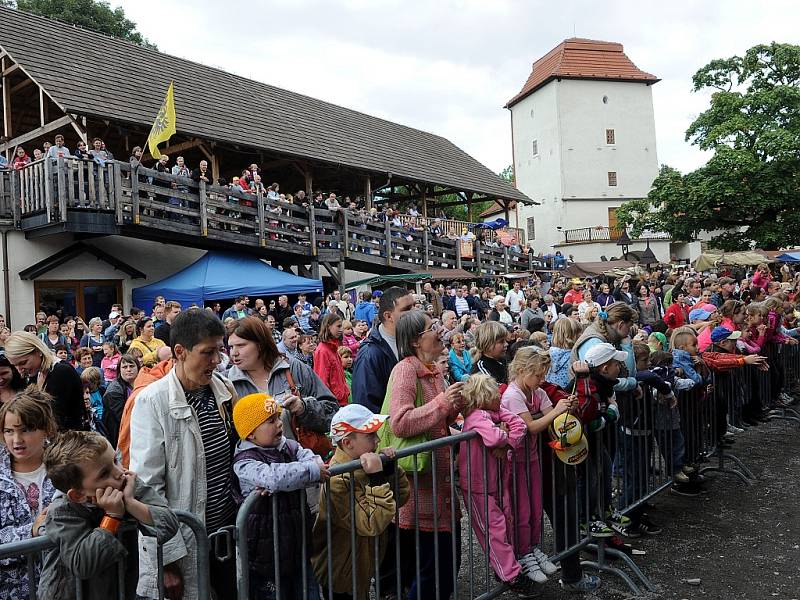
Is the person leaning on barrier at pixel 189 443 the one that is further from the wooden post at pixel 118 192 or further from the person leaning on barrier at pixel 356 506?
the wooden post at pixel 118 192

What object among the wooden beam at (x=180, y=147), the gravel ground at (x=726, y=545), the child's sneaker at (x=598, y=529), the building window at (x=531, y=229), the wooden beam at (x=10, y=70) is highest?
the wooden beam at (x=10, y=70)

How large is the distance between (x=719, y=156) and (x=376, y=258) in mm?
20880

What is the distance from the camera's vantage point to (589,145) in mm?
46875

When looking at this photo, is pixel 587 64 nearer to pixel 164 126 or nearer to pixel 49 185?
pixel 164 126

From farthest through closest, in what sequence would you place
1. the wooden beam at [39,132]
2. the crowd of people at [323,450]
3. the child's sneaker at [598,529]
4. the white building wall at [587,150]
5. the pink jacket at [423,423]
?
the white building wall at [587,150]
the wooden beam at [39,132]
the child's sneaker at [598,529]
the pink jacket at [423,423]
the crowd of people at [323,450]

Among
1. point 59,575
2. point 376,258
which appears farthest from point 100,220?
point 59,575

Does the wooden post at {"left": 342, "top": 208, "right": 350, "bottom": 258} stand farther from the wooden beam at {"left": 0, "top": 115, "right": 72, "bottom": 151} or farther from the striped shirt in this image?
the striped shirt

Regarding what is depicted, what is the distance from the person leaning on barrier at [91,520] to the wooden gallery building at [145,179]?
12925mm

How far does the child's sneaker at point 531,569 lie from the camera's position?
3.97m

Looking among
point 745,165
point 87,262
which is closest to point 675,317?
point 87,262

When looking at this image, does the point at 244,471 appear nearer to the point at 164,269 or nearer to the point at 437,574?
the point at 437,574

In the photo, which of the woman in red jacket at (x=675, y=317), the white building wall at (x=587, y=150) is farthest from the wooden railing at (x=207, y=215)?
the white building wall at (x=587, y=150)

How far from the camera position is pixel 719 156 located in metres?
33.2

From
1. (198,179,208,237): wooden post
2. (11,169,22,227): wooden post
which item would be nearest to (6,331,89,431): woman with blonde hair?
(11,169,22,227): wooden post
